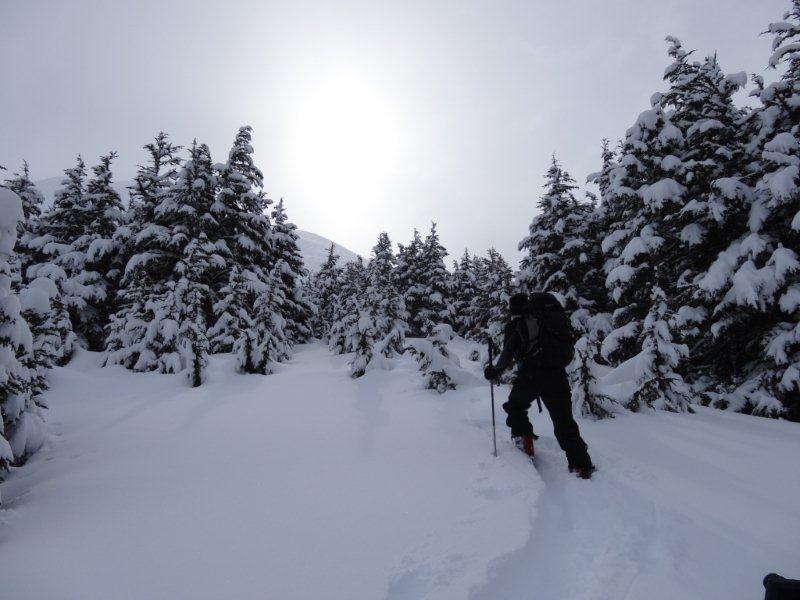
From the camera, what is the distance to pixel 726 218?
34.7ft

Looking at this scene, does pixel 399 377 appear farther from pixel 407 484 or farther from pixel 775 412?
pixel 775 412

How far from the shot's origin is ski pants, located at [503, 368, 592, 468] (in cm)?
498

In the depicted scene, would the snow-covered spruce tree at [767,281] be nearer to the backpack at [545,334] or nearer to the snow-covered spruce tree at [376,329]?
the backpack at [545,334]

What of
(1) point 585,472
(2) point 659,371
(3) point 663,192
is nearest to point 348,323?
(3) point 663,192

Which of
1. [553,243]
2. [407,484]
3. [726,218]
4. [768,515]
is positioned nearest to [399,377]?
[407,484]

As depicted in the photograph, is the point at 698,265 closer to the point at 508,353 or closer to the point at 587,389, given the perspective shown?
the point at 587,389

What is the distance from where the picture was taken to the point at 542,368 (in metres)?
5.43

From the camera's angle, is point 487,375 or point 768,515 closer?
point 768,515

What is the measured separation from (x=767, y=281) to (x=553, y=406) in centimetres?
732

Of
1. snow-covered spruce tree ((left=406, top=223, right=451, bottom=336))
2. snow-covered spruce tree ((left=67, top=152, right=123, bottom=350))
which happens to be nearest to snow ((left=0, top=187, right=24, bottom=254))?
snow-covered spruce tree ((left=67, top=152, right=123, bottom=350))

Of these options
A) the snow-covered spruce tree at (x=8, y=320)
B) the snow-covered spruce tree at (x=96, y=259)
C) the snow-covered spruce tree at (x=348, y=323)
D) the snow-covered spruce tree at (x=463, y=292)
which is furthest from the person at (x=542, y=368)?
the snow-covered spruce tree at (x=463, y=292)

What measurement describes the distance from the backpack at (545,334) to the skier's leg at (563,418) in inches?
7.7

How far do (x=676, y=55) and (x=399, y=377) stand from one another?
14246mm

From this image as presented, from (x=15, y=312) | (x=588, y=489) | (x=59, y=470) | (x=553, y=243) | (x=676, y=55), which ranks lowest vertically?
(x=59, y=470)
